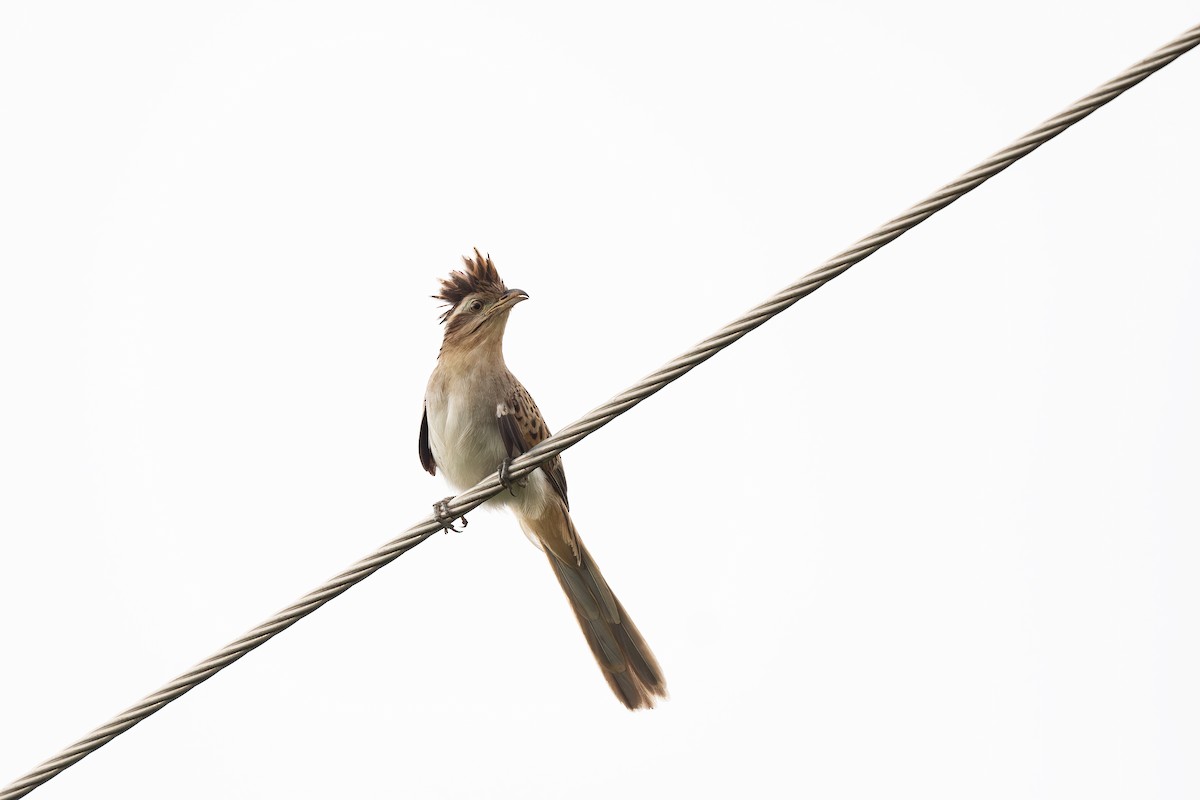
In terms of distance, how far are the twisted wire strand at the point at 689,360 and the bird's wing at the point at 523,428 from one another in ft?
7.44

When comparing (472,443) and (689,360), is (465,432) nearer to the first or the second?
(472,443)

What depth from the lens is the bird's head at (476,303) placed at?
718 centimetres

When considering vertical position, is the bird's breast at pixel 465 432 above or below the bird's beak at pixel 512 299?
below

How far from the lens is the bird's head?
7184mm

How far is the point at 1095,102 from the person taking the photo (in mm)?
4137

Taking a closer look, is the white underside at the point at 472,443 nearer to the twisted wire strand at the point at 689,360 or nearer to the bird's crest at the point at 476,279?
the bird's crest at the point at 476,279

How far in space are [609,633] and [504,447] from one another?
1450 mm

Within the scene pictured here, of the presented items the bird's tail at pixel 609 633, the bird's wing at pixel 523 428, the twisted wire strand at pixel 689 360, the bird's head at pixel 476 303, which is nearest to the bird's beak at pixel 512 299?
the bird's head at pixel 476 303

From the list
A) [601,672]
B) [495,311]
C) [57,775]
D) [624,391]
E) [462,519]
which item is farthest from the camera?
[601,672]

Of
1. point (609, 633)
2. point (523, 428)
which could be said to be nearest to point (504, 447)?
point (523, 428)

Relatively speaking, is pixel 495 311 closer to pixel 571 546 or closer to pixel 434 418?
pixel 434 418

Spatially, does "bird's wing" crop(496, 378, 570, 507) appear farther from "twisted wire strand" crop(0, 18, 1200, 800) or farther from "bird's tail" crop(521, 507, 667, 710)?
"twisted wire strand" crop(0, 18, 1200, 800)

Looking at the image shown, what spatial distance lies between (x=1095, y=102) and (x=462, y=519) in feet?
12.6

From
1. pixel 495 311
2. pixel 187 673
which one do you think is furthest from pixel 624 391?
pixel 495 311
